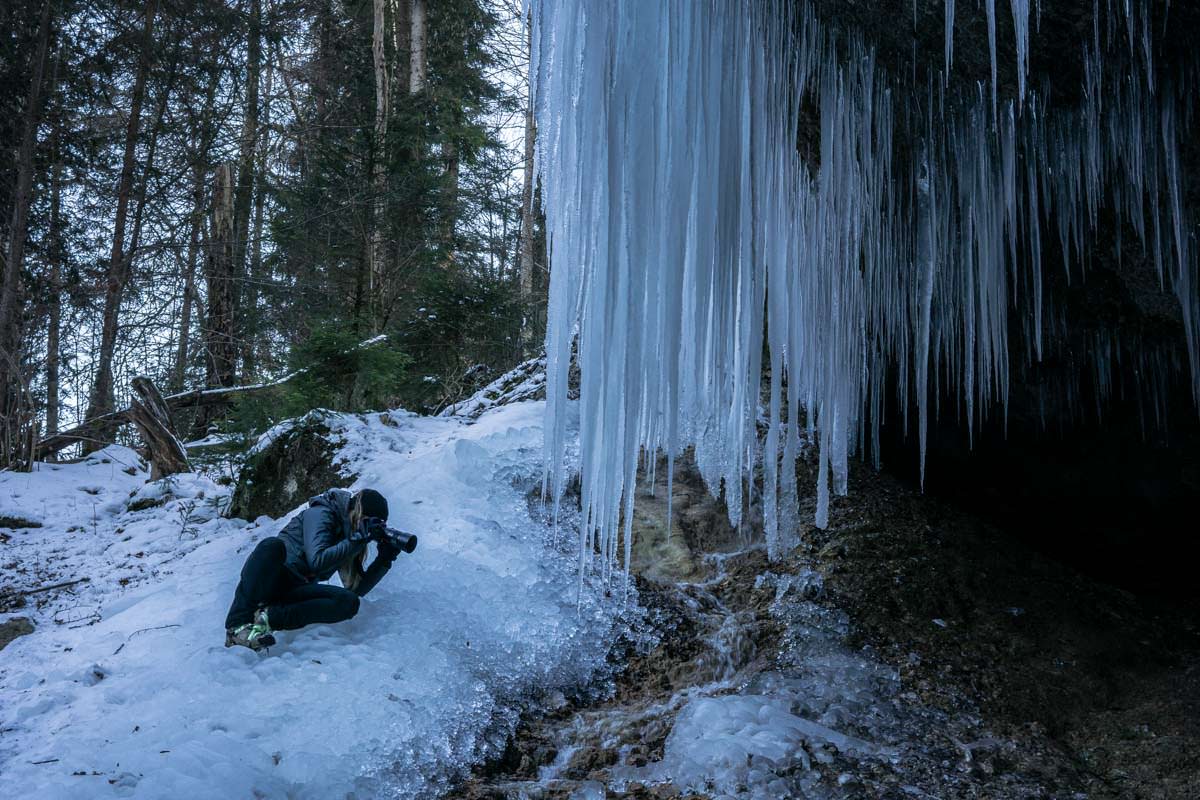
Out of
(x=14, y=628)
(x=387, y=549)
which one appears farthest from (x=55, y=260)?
(x=387, y=549)

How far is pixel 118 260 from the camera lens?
838 centimetres

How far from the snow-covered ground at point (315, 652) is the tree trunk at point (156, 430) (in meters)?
1.16

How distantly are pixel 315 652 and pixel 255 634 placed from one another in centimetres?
33

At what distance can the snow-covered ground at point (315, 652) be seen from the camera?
9.89ft

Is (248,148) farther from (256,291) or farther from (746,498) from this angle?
(746,498)

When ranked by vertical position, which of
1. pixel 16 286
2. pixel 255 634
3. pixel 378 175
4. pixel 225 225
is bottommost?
pixel 255 634

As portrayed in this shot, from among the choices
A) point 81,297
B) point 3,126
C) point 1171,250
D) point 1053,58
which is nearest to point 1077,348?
point 1171,250

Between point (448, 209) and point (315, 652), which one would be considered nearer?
point (315, 652)

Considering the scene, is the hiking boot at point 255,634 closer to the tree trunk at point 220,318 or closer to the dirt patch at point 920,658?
the dirt patch at point 920,658

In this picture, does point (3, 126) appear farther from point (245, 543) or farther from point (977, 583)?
point (977, 583)

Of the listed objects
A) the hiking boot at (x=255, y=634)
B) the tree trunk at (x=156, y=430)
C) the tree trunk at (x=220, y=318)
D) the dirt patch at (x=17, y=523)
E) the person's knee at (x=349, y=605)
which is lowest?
the hiking boot at (x=255, y=634)

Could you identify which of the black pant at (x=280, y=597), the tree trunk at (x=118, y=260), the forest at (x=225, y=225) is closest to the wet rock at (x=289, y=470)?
the forest at (x=225, y=225)

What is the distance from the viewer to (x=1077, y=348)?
4344 millimetres

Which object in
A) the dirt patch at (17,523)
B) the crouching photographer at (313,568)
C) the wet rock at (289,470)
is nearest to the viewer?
the crouching photographer at (313,568)
